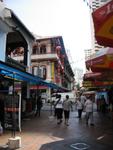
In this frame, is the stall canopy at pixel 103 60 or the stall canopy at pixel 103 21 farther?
the stall canopy at pixel 103 60

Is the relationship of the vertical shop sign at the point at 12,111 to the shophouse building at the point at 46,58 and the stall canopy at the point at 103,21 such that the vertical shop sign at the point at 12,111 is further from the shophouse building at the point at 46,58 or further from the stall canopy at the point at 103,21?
the shophouse building at the point at 46,58

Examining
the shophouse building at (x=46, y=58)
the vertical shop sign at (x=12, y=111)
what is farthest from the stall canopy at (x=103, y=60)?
the shophouse building at (x=46, y=58)

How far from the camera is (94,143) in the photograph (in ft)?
Result: 31.2

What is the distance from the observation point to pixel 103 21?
544 centimetres

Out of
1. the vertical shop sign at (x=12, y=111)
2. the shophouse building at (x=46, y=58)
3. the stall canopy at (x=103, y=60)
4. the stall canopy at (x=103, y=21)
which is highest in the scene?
the shophouse building at (x=46, y=58)

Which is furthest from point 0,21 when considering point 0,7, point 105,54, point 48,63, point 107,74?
point 48,63

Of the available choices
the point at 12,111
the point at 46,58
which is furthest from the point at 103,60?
the point at 46,58

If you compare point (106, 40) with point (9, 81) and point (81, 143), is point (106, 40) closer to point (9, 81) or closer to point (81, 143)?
point (81, 143)

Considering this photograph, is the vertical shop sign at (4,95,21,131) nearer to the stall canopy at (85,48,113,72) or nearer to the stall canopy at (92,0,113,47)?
the stall canopy at (85,48,113,72)

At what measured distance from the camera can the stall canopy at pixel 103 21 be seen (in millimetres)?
5285

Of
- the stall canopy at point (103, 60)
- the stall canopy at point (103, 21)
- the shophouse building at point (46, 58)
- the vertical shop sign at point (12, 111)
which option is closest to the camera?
the stall canopy at point (103, 21)

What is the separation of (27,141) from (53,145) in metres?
1.28

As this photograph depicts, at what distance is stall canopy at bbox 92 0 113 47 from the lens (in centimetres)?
529

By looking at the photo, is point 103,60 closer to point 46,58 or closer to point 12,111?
point 12,111
